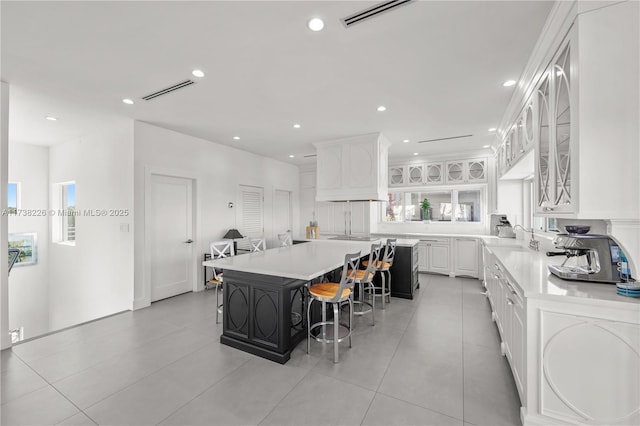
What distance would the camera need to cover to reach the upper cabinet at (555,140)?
5.84 feet

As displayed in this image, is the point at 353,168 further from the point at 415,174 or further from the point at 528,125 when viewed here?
the point at 528,125

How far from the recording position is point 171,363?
2.47m

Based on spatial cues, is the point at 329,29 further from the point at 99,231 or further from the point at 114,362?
the point at 99,231

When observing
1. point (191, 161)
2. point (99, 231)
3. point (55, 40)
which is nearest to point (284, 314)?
point (55, 40)

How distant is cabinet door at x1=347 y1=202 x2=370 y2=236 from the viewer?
661cm

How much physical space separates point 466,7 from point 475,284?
468cm

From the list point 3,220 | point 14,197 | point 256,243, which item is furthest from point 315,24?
point 14,197

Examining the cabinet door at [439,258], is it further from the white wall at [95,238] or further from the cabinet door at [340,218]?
the white wall at [95,238]

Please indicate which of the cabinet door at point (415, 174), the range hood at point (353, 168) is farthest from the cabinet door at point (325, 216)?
the cabinet door at point (415, 174)

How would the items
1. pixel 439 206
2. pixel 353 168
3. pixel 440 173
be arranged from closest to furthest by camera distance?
pixel 353 168 → pixel 440 173 → pixel 439 206

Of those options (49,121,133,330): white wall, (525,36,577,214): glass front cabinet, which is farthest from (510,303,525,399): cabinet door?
(49,121,133,330): white wall

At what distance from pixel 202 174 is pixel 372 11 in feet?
13.1

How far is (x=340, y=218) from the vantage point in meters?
6.96

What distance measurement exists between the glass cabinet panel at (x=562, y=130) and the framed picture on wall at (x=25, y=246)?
315 inches
